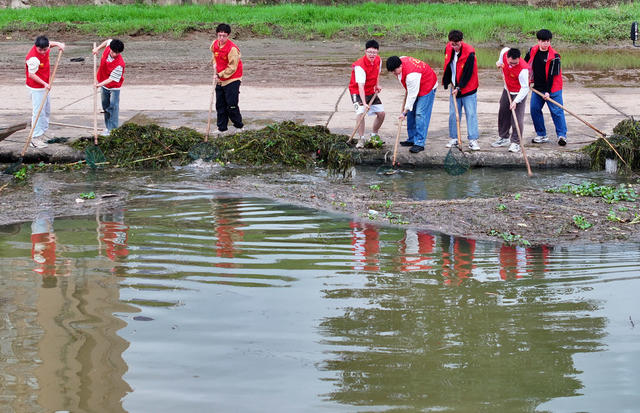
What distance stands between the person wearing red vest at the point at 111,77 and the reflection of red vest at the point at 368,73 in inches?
128

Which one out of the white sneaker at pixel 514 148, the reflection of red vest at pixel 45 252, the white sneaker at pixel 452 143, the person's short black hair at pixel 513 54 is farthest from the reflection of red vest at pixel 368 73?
the reflection of red vest at pixel 45 252

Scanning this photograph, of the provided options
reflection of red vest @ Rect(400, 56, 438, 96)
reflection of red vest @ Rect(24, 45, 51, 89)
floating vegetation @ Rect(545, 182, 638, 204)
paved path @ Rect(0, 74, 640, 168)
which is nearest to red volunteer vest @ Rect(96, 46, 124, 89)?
reflection of red vest @ Rect(24, 45, 51, 89)

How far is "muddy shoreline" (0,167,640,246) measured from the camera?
826 centimetres

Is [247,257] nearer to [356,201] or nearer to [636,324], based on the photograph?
[356,201]

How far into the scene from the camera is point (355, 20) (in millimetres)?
26703

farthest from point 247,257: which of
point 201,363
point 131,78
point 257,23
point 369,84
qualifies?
point 257,23

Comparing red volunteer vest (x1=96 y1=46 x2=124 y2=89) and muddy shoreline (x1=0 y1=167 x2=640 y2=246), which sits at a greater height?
red volunteer vest (x1=96 y1=46 x2=124 y2=89)

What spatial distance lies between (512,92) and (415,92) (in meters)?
1.35

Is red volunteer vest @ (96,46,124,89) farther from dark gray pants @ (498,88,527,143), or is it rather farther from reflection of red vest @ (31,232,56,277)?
dark gray pants @ (498,88,527,143)

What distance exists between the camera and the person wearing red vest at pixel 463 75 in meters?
11.0

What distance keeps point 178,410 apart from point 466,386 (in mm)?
1733

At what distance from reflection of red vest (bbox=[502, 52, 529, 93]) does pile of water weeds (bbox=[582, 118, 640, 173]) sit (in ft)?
4.34

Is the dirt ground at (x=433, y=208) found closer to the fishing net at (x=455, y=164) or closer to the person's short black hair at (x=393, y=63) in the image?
the fishing net at (x=455, y=164)

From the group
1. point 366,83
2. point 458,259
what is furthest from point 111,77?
point 458,259
